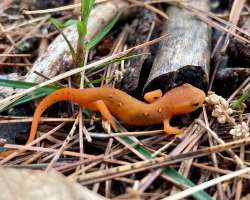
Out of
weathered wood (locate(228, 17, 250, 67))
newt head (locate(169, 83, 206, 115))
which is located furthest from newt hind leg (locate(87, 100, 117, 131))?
weathered wood (locate(228, 17, 250, 67))

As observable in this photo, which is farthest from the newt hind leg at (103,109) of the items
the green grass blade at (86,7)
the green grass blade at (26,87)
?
the green grass blade at (86,7)

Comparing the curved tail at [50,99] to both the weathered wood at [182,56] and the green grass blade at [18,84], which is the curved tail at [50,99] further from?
the weathered wood at [182,56]

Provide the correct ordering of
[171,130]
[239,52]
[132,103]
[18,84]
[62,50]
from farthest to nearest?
[62,50] < [239,52] < [132,103] < [18,84] < [171,130]

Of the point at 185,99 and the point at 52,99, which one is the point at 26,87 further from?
the point at 185,99

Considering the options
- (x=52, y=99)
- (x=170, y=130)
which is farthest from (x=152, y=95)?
(x=52, y=99)

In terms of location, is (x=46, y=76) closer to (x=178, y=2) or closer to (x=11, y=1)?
(x=11, y=1)

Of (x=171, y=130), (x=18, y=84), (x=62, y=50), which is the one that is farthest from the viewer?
(x=62, y=50)

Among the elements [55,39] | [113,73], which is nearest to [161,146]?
[113,73]
